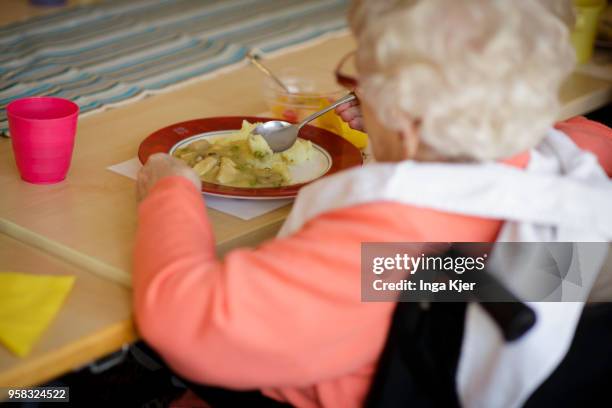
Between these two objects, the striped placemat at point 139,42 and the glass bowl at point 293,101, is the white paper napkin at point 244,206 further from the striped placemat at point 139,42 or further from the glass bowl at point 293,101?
the striped placemat at point 139,42

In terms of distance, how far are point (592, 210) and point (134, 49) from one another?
1.34 m

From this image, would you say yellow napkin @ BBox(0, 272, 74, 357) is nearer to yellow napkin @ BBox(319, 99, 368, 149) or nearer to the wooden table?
the wooden table

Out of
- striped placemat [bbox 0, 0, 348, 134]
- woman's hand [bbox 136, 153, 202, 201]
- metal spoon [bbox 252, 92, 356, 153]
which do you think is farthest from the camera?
striped placemat [bbox 0, 0, 348, 134]

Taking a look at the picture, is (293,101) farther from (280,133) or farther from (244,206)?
(244,206)

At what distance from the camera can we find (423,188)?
99 centimetres

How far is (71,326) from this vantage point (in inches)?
39.2

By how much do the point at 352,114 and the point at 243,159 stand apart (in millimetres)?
259

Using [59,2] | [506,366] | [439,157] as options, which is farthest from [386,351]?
[59,2]

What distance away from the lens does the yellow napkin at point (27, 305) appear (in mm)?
957

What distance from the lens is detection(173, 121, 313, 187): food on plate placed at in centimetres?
134

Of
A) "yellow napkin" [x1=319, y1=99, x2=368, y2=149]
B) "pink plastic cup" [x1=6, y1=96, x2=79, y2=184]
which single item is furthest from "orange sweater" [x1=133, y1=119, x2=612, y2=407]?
"yellow napkin" [x1=319, y1=99, x2=368, y2=149]

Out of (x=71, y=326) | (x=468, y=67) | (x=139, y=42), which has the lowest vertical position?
(x=139, y=42)

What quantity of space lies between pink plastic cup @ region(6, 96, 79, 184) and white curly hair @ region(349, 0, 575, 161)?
52cm

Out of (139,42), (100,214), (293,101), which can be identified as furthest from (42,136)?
(139,42)
